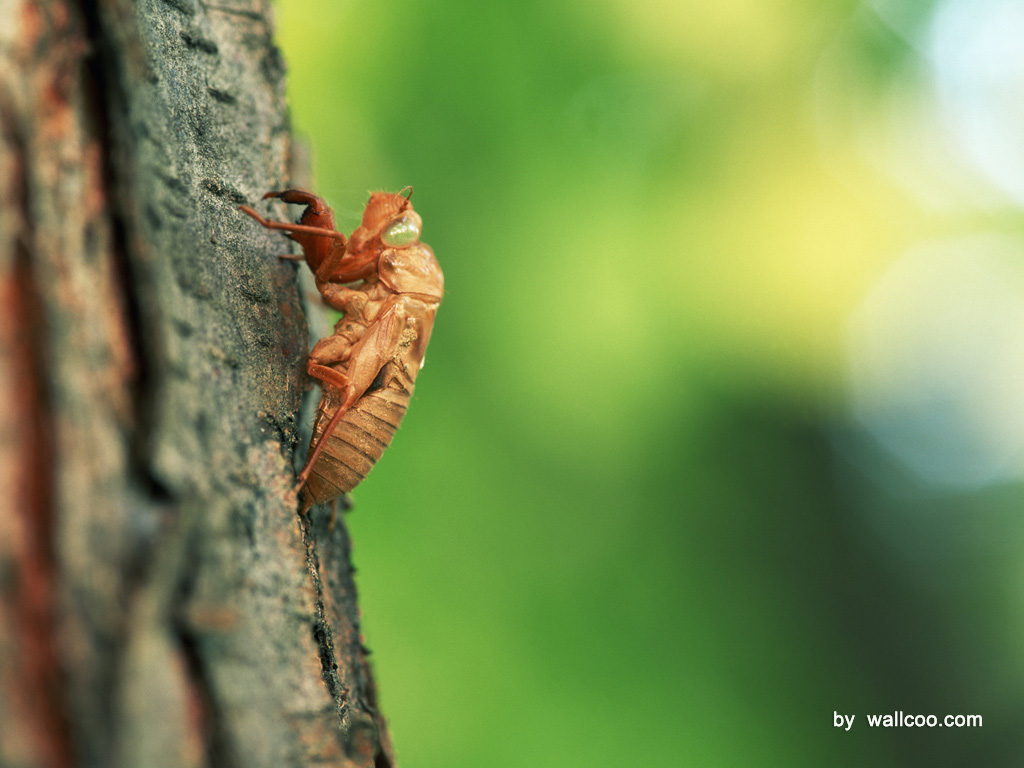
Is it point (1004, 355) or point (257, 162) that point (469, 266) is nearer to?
point (257, 162)

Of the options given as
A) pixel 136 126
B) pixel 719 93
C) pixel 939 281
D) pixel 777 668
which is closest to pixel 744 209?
pixel 719 93

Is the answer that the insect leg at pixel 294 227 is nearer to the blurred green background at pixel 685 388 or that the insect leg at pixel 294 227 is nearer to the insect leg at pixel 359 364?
the insect leg at pixel 359 364

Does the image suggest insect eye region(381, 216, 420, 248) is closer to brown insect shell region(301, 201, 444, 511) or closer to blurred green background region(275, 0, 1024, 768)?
brown insect shell region(301, 201, 444, 511)

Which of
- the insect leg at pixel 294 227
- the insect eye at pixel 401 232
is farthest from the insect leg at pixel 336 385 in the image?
the insect eye at pixel 401 232

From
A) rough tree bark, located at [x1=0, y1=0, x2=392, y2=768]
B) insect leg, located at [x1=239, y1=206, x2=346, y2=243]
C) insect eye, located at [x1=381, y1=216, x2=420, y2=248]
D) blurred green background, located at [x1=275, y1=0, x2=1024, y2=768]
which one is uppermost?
blurred green background, located at [x1=275, y1=0, x2=1024, y2=768]

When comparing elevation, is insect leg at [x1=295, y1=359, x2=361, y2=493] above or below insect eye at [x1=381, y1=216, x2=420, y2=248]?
below

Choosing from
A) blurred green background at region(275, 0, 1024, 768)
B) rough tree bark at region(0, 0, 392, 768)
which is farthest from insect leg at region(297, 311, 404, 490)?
blurred green background at region(275, 0, 1024, 768)

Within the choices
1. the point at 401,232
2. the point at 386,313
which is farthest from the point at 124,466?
the point at 401,232
